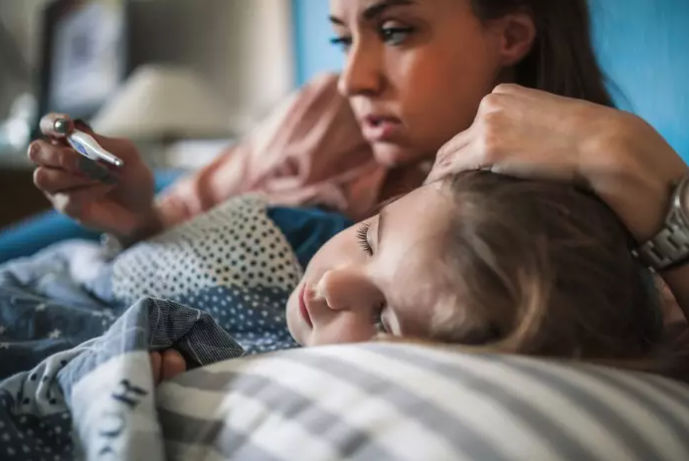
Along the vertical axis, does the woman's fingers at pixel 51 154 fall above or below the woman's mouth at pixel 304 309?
above

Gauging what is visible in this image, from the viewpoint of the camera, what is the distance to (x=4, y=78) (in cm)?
275

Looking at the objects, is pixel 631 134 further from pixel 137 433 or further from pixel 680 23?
pixel 680 23

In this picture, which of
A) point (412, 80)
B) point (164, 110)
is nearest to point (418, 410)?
point (412, 80)

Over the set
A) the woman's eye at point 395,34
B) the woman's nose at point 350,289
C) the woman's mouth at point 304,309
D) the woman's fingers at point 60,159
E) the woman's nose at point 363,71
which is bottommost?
A: the woman's mouth at point 304,309

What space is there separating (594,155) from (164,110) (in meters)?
1.71

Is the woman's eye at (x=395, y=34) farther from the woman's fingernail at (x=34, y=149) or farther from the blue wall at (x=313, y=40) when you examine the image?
the blue wall at (x=313, y=40)

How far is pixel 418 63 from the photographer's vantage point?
2.80 feet

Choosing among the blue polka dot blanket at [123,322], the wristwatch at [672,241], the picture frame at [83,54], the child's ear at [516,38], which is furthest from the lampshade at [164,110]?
the wristwatch at [672,241]

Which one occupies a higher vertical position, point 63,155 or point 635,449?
point 63,155

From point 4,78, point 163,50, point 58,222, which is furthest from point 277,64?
point 4,78

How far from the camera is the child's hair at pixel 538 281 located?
47cm

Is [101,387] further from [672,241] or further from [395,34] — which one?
[395,34]

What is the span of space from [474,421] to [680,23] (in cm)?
79

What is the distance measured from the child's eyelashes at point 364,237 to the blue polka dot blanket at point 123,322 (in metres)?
0.13
